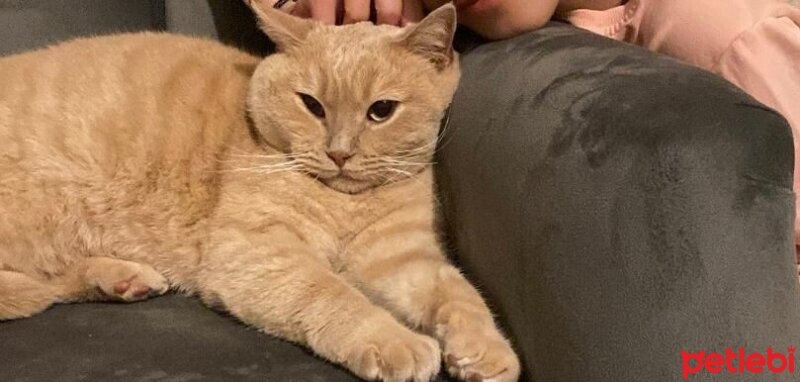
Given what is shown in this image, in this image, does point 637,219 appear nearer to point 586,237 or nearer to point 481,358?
point 586,237

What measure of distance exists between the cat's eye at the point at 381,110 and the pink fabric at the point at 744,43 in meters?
0.41

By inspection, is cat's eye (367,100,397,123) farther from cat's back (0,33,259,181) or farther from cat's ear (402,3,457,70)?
cat's back (0,33,259,181)

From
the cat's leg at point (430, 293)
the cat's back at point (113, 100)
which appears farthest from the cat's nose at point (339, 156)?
the cat's back at point (113, 100)

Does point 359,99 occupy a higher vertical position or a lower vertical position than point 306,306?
higher

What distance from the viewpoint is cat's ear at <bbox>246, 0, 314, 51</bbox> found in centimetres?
125

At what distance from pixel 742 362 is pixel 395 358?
394 mm

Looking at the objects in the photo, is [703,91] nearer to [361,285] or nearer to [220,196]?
[361,285]

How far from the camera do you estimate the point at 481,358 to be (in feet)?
3.09

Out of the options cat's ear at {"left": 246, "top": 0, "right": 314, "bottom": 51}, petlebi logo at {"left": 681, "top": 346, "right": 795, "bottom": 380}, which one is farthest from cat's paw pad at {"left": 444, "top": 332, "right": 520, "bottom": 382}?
cat's ear at {"left": 246, "top": 0, "right": 314, "bottom": 51}

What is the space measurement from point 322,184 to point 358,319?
29 cm

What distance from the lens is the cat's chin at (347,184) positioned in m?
1.23

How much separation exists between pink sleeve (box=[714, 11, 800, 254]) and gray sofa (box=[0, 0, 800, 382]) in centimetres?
20

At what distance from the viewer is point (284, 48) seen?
129cm

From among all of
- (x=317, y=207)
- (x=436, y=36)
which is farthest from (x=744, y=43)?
(x=317, y=207)
